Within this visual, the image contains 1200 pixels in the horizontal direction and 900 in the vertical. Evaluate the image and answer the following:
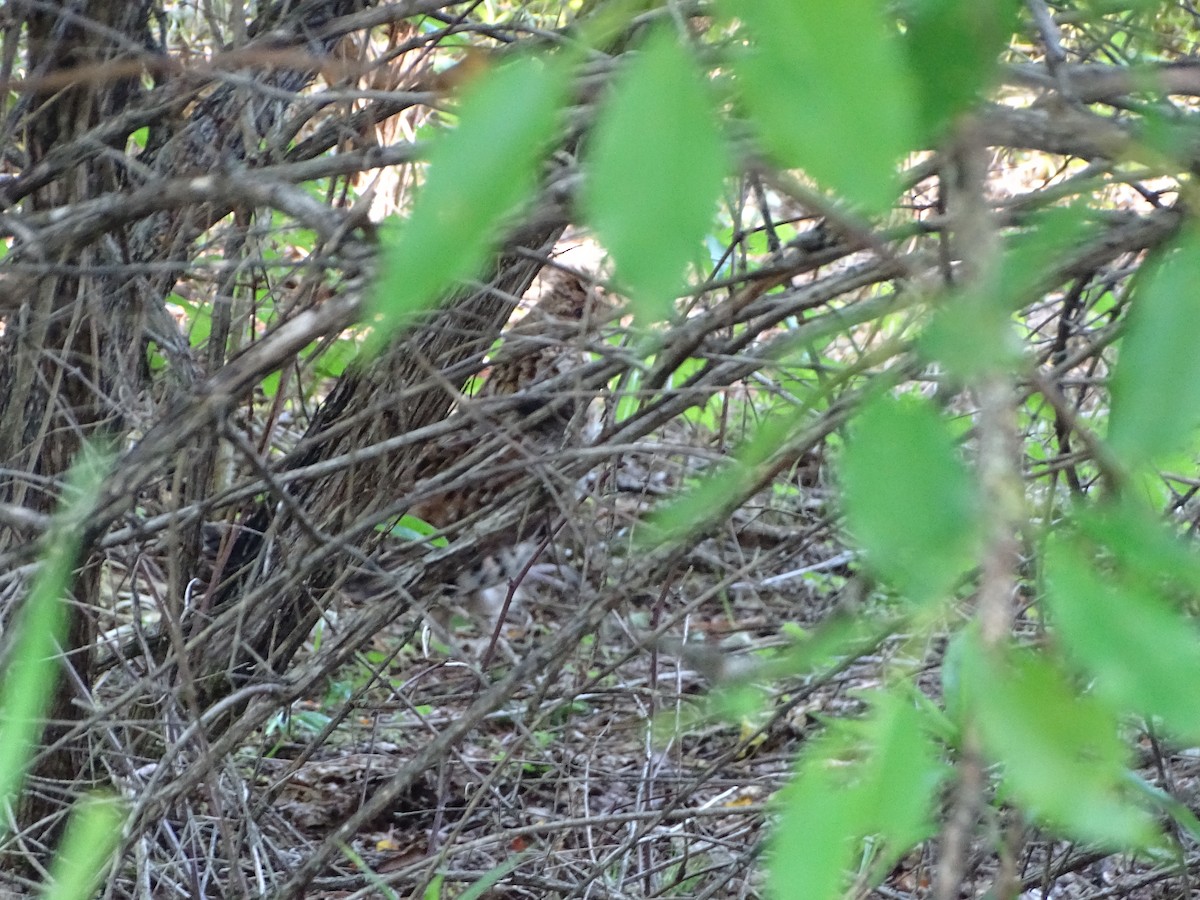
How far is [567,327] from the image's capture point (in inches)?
54.0

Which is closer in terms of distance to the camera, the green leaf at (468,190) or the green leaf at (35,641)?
the green leaf at (468,190)

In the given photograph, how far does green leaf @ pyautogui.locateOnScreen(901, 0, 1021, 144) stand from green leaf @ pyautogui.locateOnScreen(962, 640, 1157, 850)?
255 millimetres

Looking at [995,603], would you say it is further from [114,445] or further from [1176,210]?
[114,445]

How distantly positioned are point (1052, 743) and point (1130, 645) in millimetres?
55

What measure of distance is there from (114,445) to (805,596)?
2244mm

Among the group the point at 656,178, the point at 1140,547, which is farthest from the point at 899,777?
the point at 656,178

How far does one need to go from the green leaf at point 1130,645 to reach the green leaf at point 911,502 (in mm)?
45

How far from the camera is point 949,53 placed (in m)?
0.54

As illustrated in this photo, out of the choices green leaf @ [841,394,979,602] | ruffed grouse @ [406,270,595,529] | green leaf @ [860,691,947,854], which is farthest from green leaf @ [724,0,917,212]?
ruffed grouse @ [406,270,595,529]

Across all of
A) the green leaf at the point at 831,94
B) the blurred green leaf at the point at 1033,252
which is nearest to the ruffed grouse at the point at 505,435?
the blurred green leaf at the point at 1033,252

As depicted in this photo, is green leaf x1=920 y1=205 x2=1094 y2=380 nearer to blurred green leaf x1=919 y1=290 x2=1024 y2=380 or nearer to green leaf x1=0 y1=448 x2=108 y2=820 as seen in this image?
blurred green leaf x1=919 y1=290 x2=1024 y2=380

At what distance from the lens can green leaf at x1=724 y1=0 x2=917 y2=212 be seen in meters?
0.40

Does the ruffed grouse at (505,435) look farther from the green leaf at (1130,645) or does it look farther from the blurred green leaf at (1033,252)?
the green leaf at (1130,645)

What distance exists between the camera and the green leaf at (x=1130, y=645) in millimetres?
442
